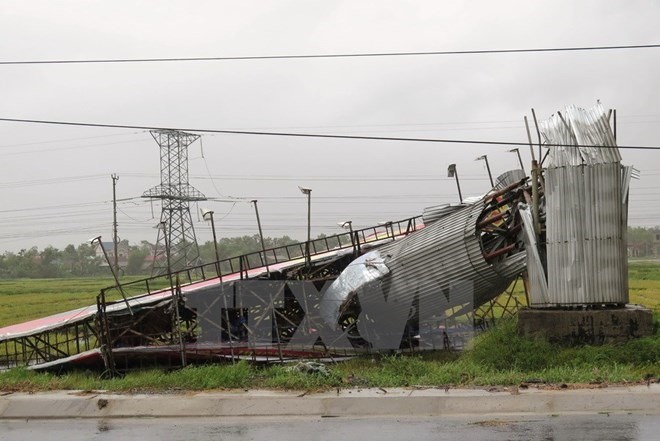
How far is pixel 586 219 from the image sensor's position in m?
13.9

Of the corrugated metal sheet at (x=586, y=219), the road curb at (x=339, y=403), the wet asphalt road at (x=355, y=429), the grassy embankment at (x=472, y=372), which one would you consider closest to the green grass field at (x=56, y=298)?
the corrugated metal sheet at (x=586, y=219)

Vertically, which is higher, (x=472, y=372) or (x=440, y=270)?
(x=440, y=270)

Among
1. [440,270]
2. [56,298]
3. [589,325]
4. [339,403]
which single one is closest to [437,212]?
[440,270]

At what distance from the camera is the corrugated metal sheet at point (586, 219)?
542 inches

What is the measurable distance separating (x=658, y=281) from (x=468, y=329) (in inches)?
1256

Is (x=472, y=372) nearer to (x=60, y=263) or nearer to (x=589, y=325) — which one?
(x=589, y=325)

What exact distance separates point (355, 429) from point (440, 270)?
24.0 feet

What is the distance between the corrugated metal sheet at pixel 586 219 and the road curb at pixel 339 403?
345 centimetres

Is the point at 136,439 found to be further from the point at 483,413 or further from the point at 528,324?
the point at 528,324

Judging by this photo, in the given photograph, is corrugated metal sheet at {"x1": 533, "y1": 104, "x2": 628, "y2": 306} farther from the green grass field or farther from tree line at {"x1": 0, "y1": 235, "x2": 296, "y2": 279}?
tree line at {"x1": 0, "y1": 235, "x2": 296, "y2": 279}

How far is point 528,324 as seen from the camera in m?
14.0

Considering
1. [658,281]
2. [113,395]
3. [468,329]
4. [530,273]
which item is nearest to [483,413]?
[530,273]

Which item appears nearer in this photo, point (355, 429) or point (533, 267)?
point (355, 429)

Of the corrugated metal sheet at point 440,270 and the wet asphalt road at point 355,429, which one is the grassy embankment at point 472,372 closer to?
the wet asphalt road at point 355,429
